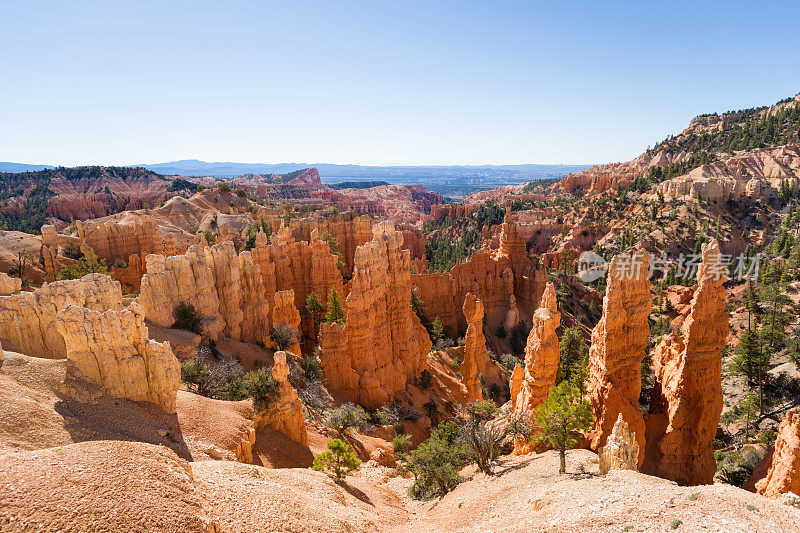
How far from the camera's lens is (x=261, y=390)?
853 inches

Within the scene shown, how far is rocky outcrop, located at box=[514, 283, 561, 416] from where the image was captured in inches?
881

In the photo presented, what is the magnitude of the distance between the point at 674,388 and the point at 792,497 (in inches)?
387

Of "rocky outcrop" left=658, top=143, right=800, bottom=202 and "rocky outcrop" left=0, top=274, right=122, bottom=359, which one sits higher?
"rocky outcrop" left=658, top=143, right=800, bottom=202

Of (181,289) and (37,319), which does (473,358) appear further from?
(37,319)

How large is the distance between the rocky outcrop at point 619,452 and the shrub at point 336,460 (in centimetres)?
1076

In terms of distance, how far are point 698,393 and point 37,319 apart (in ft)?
100

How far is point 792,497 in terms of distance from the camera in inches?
463

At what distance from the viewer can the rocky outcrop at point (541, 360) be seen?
22375mm

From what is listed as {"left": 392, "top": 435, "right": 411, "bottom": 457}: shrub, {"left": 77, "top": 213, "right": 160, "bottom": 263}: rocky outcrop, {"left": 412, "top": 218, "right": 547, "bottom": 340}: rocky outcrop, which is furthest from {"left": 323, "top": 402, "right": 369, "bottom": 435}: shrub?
{"left": 77, "top": 213, "right": 160, "bottom": 263}: rocky outcrop

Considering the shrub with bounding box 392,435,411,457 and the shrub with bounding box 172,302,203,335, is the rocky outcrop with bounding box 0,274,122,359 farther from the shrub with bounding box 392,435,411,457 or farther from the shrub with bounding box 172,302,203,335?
the shrub with bounding box 392,435,411,457

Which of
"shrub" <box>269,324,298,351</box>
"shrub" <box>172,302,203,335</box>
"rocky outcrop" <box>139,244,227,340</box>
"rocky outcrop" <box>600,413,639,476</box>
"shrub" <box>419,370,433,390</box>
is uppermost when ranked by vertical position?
→ "rocky outcrop" <box>139,244,227,340</box>

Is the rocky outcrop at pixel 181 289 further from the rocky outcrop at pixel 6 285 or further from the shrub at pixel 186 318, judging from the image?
the rocky outcrop at pixel 6 285

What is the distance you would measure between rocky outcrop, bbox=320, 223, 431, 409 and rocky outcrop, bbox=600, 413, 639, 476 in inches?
747

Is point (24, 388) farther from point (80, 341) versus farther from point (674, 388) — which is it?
point (674, 388)
